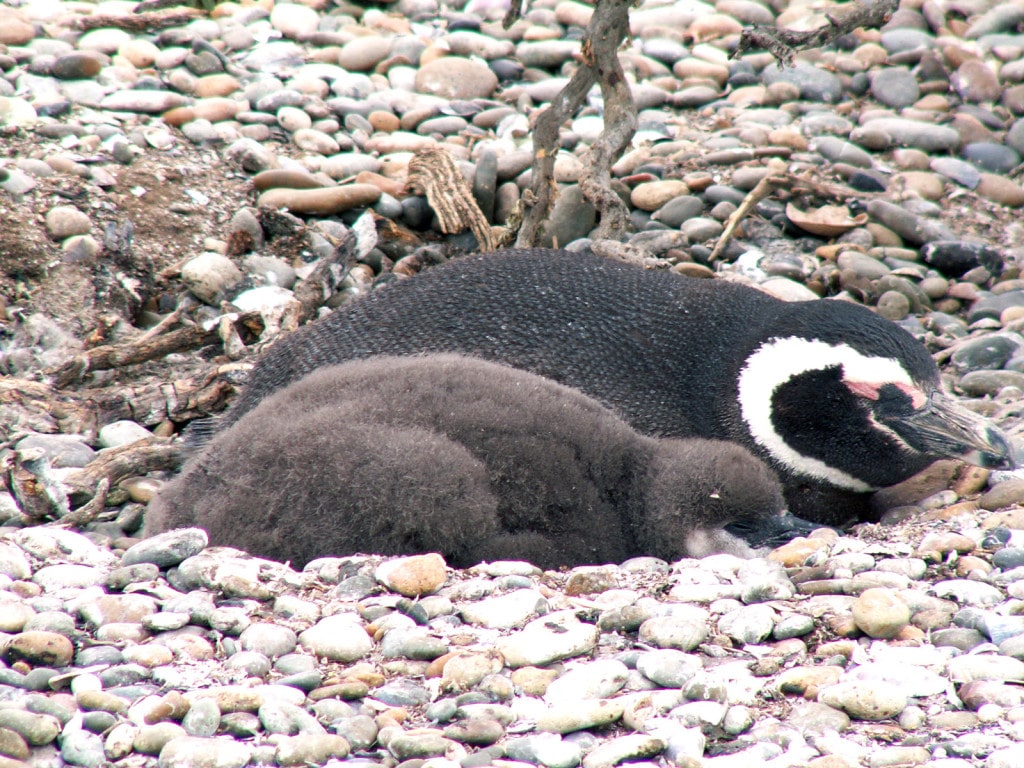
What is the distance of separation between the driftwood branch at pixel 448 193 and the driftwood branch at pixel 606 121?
37 cm

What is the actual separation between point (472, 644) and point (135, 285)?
3.16 m

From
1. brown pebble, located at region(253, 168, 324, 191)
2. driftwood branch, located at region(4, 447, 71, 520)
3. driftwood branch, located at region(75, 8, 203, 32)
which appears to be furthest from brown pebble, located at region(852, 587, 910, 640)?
driftwood branch, located at region(75, 8, 203, 32)

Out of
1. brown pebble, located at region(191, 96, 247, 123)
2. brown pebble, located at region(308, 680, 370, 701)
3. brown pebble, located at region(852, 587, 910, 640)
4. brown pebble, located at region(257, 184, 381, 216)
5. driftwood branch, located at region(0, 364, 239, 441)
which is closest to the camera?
brown pebble, located at region(308, 680, 370, 701)

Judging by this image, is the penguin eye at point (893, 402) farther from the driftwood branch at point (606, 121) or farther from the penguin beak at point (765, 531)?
the driftwood branch at point (606, 121)

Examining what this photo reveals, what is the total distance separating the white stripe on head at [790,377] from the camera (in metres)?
3.71

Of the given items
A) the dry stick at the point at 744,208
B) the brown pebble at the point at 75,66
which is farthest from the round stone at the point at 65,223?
the dry stick at the point at 744,208

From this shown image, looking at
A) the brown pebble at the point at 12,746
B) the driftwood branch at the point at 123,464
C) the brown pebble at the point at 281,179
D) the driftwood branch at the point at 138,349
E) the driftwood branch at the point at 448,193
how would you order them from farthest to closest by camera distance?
the brown pebble at the point at 281,179 → the driftwood branch at the point at 448,193 → the driftwood branch at the point at 138,349 → the driftwood branch at the point at 123,464 → the brown pebble at the point at 12,746

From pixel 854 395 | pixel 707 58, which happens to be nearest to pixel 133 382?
pixel 854 395

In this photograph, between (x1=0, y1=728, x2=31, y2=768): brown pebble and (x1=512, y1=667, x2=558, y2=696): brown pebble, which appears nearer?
(x1=0, y1=728, x2=31, y2=768): brown pebble

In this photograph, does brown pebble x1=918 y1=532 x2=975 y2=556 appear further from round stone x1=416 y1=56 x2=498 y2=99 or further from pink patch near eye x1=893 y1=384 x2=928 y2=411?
round stone x1=416 y1=56 x2=498 y2=99

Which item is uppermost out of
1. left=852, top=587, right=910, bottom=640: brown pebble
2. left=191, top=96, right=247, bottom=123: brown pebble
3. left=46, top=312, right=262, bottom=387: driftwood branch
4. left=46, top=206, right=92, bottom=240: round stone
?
left=191, top=96, right=247, bottom=123: brown pebble

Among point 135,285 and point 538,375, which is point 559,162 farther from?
point 538,375

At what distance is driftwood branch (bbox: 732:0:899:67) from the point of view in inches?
180

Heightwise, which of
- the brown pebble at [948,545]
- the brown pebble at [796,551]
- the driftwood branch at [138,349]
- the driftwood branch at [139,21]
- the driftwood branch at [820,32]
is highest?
the driftwood branch at [820,32]
